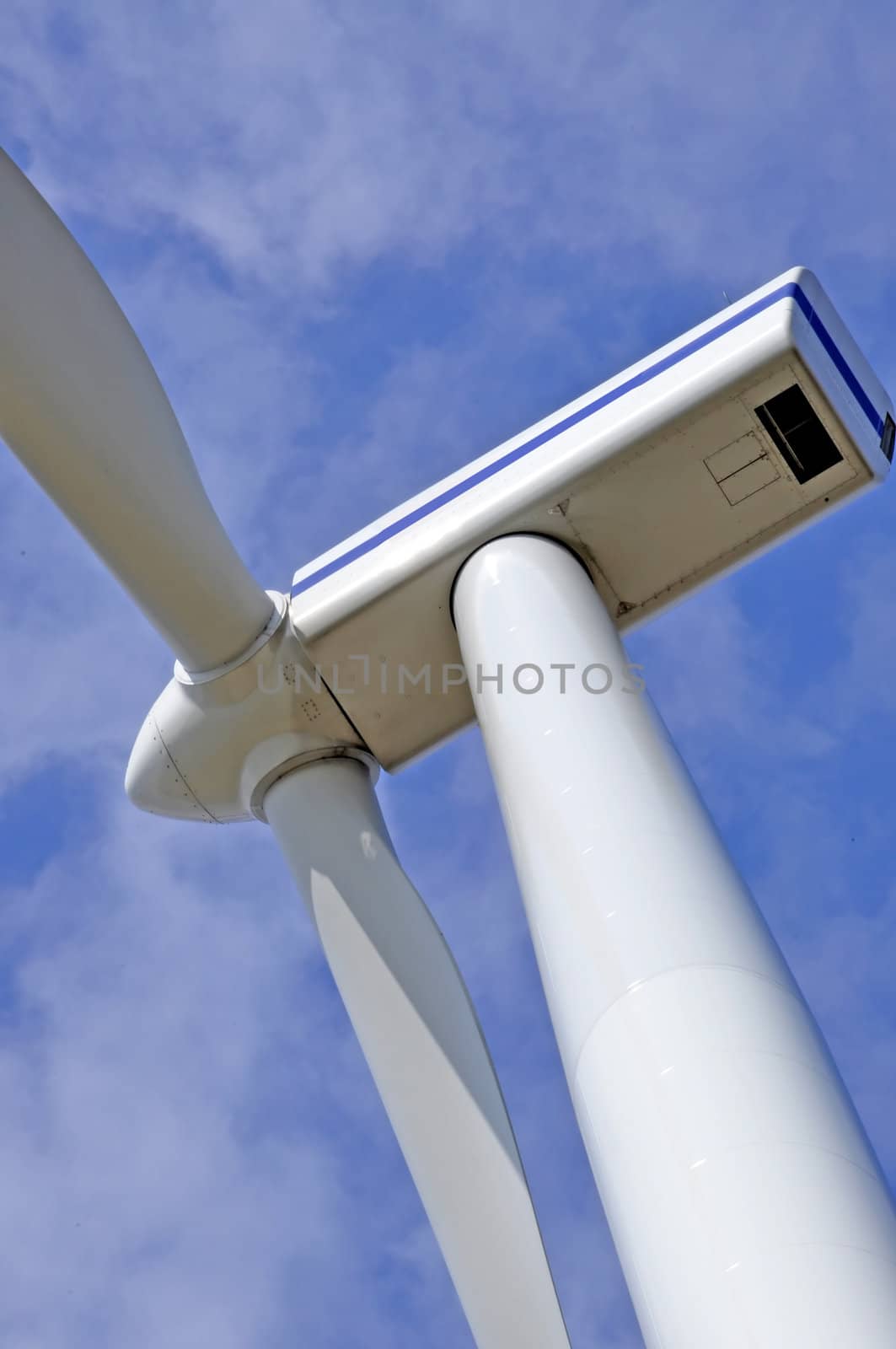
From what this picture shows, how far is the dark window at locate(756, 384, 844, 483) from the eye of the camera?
394 inches

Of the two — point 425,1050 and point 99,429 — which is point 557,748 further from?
point 99,429

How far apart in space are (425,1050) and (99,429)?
4292 mm

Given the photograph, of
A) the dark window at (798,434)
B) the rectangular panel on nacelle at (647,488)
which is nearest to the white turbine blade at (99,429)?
the rectangular panel on nacelle at (647,488)

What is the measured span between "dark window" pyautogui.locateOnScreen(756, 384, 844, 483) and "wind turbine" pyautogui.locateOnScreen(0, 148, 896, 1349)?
0.9 inches

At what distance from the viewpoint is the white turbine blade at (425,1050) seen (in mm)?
8555

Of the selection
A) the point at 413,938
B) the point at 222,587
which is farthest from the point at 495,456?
the point at 413,938

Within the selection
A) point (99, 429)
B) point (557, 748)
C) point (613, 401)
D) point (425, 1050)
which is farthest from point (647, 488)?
point (425, 1050)

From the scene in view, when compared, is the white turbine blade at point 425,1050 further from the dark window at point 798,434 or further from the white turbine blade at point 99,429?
the dark window at point 798,434

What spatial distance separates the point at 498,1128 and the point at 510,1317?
1.05 m

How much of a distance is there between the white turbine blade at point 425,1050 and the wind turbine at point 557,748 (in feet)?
0.06

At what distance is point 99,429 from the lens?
9109mm

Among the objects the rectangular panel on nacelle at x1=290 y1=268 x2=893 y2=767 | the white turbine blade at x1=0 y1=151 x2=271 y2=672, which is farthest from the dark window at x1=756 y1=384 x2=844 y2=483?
the white turbine blade at x1=0 y1=151 x2=271 y2=672

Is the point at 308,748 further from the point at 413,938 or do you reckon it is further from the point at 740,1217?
the point at 740,1217

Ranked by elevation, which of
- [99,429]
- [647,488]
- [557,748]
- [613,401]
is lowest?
[647,488]
